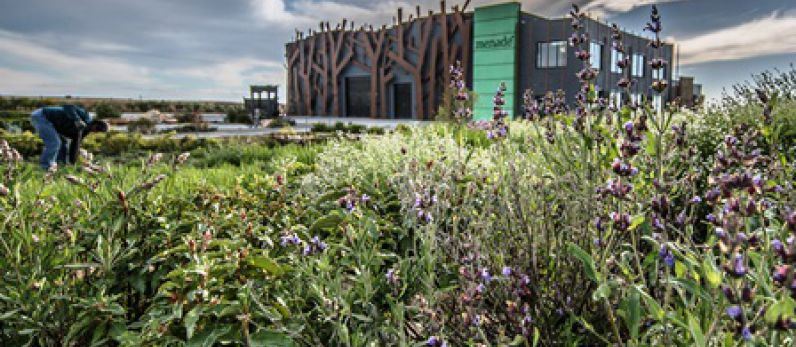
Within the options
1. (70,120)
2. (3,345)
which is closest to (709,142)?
(3,345)

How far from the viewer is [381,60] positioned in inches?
1253

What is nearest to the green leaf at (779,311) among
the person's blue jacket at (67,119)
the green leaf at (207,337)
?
the green leaf at (207,337)

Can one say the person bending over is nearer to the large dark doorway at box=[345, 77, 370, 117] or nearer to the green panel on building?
the green panel on building

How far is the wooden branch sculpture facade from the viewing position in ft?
91.6

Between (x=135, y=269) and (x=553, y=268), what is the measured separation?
1821 millimetres

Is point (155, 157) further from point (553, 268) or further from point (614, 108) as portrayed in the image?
point (614, 108)

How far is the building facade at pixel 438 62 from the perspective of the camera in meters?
24.7

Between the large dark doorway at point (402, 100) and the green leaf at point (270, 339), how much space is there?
2956cm

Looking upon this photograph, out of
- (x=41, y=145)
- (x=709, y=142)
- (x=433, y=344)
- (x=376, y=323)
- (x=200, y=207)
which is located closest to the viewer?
(x=433, y=344)

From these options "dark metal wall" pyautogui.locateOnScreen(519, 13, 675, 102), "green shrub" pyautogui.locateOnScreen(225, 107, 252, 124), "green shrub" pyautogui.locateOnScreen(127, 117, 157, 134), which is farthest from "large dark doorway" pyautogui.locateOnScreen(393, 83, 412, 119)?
"green shrub" pyautogui.locateOnScreen(127, 117, 157, 134)

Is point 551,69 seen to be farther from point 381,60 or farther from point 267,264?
point 267,264

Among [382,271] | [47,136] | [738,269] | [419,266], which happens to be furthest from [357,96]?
[738,269]

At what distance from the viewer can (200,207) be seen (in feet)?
10.3

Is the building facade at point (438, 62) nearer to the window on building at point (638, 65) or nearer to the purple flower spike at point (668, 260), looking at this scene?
the window on building at point (638, 65)
